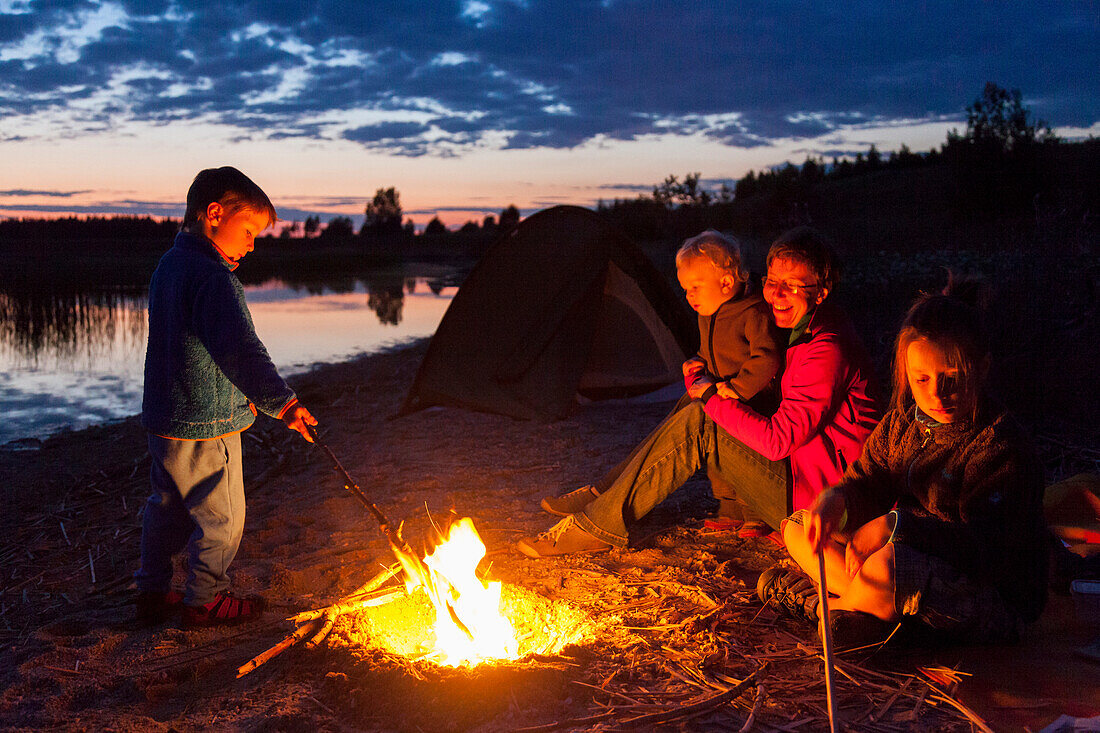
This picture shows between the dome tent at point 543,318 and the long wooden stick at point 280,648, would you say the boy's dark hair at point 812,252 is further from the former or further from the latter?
the dome tent at point 543,318

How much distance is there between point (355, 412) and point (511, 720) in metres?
5.52

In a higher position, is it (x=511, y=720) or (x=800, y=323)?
(x=800, y=323)

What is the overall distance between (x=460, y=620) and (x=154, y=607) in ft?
4.31

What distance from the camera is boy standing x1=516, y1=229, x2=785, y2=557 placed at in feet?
11.2

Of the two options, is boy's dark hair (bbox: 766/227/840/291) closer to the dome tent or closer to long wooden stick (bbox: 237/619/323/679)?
long wooden stick (bbox: 237/619/323/679)

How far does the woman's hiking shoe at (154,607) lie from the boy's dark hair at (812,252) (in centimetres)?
292

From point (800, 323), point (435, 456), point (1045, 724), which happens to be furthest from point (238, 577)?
point (1045, 724)

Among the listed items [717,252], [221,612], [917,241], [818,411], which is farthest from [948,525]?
[917,241]

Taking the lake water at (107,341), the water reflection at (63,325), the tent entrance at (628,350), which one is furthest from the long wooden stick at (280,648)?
the water reflection at (63,325)

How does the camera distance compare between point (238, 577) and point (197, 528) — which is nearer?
point (197, 528)

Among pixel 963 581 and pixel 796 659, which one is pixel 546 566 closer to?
pixel 796 659

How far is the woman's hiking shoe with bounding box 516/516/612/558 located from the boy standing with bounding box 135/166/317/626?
1.23 meters

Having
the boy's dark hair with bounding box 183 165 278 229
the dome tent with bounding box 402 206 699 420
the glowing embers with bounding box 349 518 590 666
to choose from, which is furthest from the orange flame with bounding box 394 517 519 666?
the dome tent with bounding box 402 206 699 420

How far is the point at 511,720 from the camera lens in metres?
2.24
